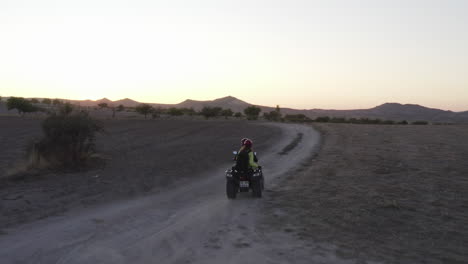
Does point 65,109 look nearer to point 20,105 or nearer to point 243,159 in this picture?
point 243,159

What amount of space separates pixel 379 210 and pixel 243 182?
154 inches

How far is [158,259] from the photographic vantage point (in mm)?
7484

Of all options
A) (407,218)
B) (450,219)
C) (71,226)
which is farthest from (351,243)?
(71,226)

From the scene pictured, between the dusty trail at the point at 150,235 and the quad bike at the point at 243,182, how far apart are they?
1.01ft

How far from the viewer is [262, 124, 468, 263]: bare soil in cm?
809

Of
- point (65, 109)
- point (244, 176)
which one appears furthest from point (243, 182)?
point (65, 109)

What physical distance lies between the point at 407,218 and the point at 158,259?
20.1 feet

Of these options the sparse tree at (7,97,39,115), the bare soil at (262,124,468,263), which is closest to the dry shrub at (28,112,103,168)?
the bare soil at (262,124,468,263)

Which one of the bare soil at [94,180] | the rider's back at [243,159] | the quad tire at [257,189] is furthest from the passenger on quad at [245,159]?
the bare soil at [94,180]

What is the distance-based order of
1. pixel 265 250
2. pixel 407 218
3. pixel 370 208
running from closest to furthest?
pixel 265 250
pixel 407 218
pixel 370 208

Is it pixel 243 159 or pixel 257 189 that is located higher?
pixel 243 159

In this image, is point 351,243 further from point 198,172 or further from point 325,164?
point 325,164

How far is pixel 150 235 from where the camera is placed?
29.4 ft

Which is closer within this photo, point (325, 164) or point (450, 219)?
point (450, 219)
